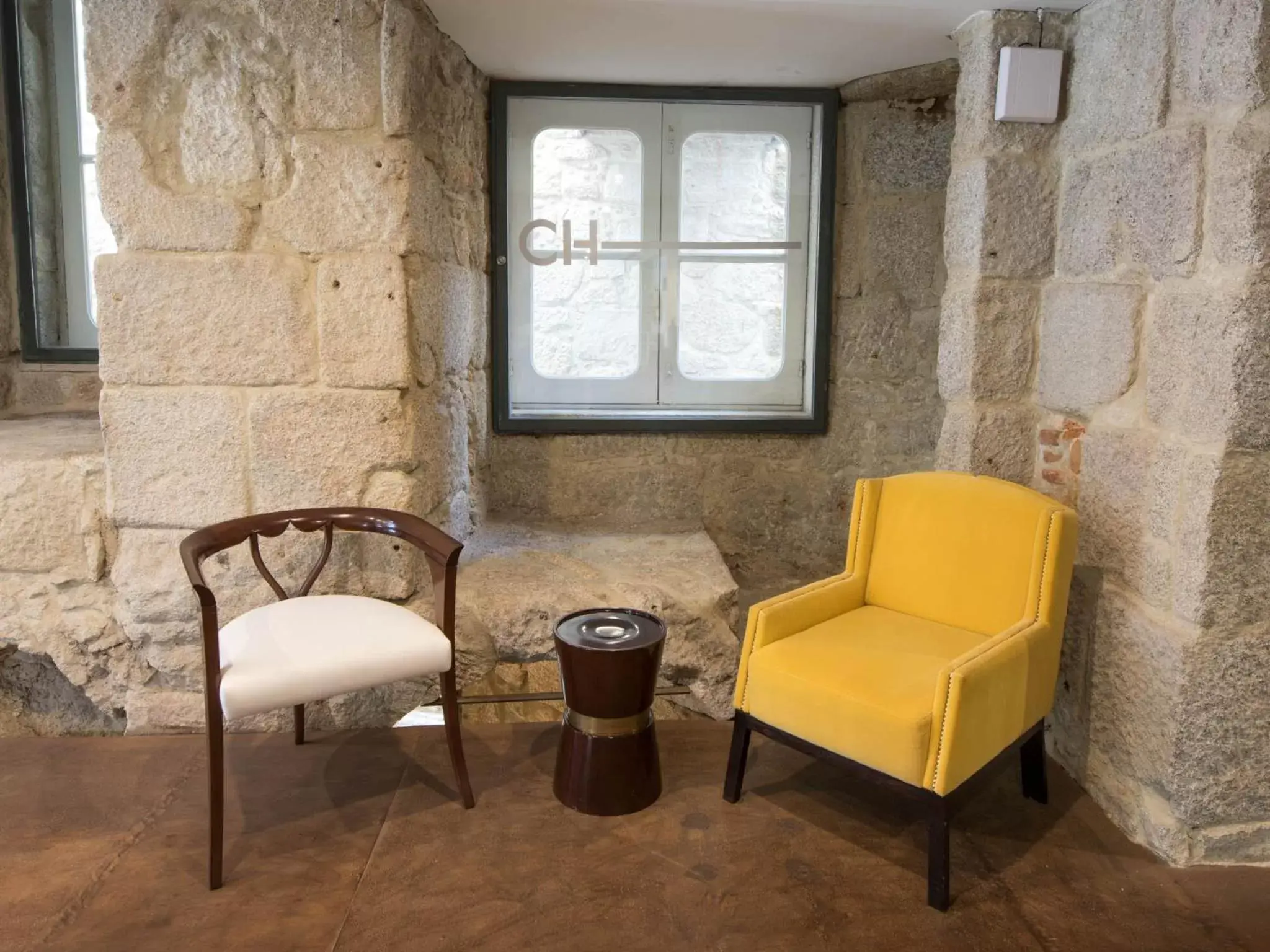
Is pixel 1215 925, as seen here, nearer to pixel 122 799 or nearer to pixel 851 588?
pixel 851 588

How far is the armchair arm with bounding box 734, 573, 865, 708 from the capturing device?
2.32 meters

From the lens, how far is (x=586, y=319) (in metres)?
3.66

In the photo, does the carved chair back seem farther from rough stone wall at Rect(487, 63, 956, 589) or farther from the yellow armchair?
rough stone wall at Rect(487, 63, 956, 589)

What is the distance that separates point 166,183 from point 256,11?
51 centimetres

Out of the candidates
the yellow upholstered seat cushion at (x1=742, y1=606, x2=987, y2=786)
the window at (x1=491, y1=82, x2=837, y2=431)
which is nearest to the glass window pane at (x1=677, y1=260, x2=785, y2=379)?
the window at (x1=491, y1=82, x2=837, y2=431)

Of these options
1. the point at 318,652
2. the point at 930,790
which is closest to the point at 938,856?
the point at 930,790

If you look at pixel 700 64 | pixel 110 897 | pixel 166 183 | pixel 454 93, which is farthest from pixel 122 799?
pixel 700 64

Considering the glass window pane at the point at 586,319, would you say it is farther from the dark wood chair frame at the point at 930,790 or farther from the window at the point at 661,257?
the dark wood chair frame at the point at 930,790

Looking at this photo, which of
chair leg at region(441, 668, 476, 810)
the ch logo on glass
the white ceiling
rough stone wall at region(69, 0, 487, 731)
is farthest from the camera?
the ch logo on glass

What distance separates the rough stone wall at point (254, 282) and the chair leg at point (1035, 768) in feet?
5.67

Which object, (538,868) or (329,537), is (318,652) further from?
(538,868)

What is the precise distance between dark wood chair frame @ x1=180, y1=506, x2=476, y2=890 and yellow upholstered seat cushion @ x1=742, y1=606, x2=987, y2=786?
727mm

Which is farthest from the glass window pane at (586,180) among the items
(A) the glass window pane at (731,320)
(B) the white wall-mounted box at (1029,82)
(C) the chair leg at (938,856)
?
(C) the chair leg at (938,856)

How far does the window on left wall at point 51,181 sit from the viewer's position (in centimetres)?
336
